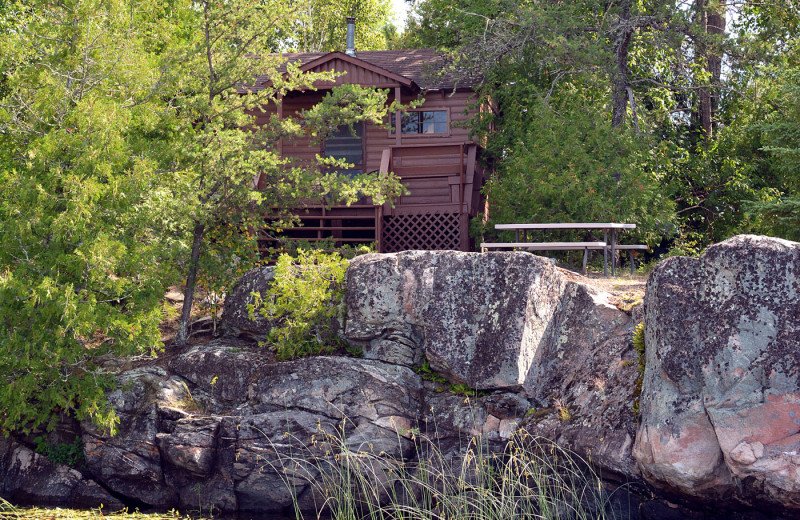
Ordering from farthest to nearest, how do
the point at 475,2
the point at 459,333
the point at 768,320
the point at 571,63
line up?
the point at 475,2 < the point at 571,63 < the point at 459,333 < the point at 768,320

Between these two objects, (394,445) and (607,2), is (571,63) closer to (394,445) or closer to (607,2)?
(607,2)

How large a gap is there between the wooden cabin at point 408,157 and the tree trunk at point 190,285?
272 centimetres

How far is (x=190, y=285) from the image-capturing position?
11312 mm

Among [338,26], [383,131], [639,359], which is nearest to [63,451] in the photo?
[639,359]

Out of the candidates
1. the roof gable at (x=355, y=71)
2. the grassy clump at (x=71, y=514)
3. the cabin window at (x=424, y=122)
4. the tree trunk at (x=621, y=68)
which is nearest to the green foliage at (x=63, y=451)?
the grassy clump at (x=71, y=514)

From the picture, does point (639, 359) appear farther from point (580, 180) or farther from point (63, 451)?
point (63, 451)

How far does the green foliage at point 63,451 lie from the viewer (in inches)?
366

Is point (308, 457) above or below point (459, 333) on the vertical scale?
below

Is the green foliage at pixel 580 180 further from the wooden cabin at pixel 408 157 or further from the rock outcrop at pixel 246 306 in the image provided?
the rock outcrop at pixel 246 306

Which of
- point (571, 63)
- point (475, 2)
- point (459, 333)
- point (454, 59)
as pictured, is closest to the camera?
point (459, 333)

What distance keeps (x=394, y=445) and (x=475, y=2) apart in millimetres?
11335

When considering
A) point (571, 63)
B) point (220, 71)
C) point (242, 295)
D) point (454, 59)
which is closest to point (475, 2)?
point (454, 59)

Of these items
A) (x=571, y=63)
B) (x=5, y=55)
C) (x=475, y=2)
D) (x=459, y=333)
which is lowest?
(x=459, y=333)

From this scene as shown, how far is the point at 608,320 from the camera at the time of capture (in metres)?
8.83
